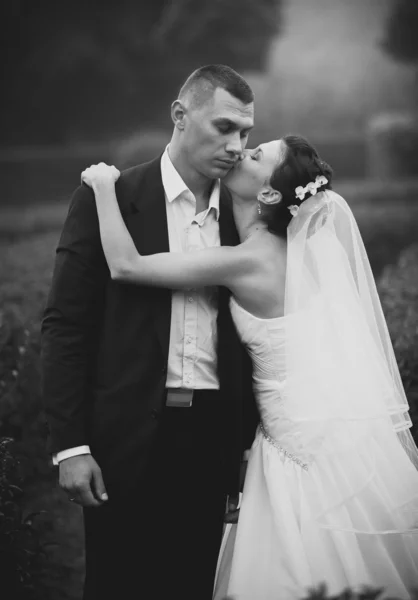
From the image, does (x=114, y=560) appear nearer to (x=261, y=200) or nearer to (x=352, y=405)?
(x=352, y=405)

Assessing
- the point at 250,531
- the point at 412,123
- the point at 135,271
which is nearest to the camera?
the point at 135,271

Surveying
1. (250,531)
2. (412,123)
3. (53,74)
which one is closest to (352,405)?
(250,531)

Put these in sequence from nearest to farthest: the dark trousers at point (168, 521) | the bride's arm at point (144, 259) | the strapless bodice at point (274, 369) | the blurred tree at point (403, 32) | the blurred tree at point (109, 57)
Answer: the bride's arm at point (144, 259), the dark trousers at point (168, 521), the strapless bodice at point (274, 369), the blurred tree at point (403, 32), the blurred tree at point (109, 57)

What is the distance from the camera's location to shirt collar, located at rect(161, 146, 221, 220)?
3057 mm

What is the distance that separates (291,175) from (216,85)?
0.48 metres

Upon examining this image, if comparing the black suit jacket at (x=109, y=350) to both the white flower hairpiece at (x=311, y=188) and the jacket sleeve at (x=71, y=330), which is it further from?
the white flower hairpiece at (x=311, y=188)

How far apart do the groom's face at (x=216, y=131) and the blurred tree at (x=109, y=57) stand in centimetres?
567

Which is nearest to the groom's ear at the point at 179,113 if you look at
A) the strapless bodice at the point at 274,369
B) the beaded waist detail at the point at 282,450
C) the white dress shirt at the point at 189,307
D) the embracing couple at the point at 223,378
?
the embracing couple at the point at 223,378

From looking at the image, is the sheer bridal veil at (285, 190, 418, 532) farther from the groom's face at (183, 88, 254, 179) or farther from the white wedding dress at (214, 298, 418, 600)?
the groom's face at (183, 88, 254, 179)

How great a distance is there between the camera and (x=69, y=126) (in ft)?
28.2

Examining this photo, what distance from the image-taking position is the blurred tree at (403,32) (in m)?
8.30

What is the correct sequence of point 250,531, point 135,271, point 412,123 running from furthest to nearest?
point 412,123
point 250,531
point 135,271

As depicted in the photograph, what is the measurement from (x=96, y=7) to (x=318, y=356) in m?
6.71

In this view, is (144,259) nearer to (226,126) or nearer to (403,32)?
(226,126)
